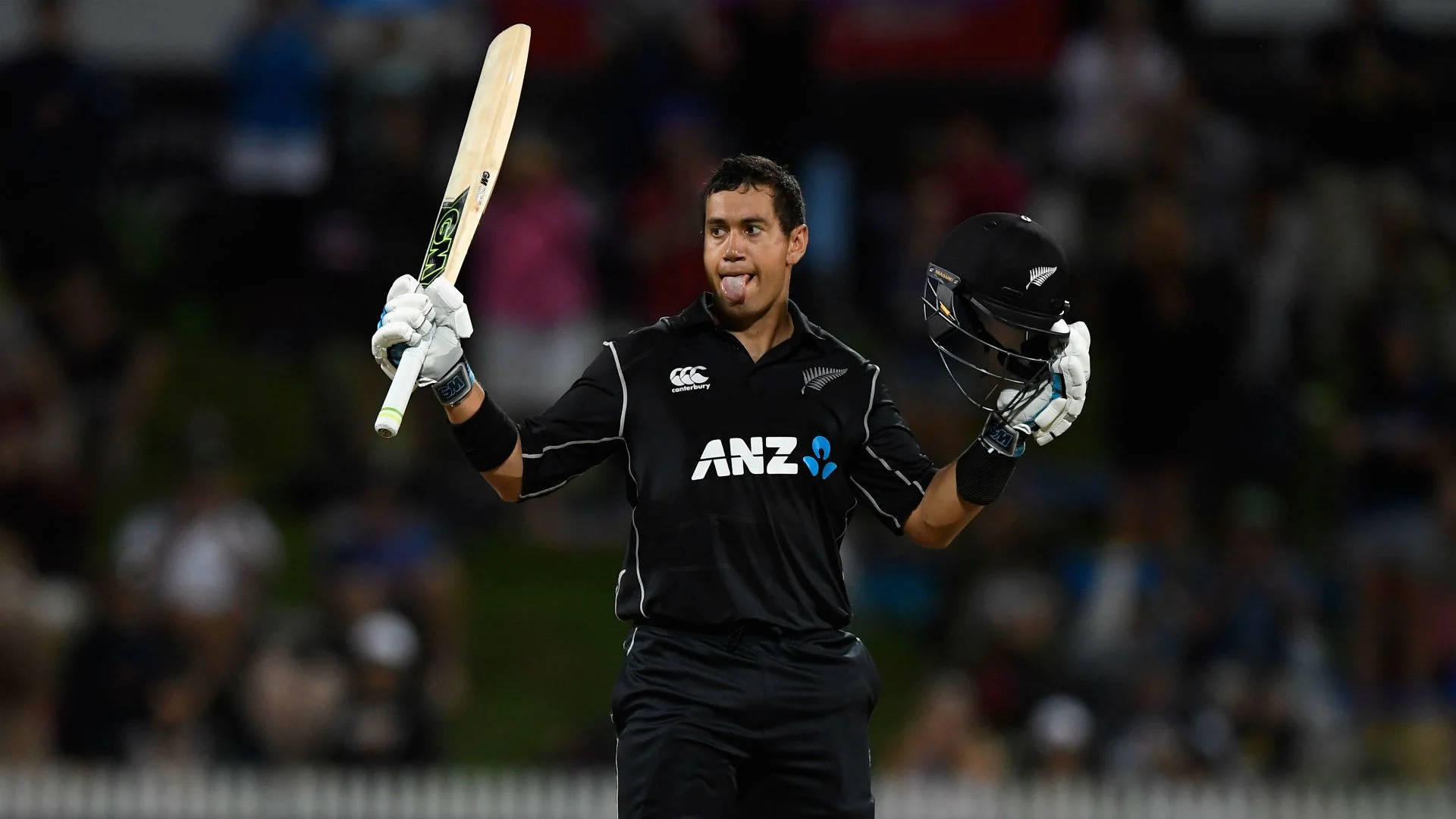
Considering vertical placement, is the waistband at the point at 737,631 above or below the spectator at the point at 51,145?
below

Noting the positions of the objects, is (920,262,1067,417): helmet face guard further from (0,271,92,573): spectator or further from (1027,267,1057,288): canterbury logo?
(0,271,92,573): spectator

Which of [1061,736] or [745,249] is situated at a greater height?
[745,249]

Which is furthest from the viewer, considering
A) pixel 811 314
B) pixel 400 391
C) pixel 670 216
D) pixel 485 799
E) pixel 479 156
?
pixel 670 216

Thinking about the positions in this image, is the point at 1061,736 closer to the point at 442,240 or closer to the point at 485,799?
the point at 485,799

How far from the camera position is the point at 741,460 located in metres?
5.95

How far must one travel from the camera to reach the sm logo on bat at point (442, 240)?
6.22 m

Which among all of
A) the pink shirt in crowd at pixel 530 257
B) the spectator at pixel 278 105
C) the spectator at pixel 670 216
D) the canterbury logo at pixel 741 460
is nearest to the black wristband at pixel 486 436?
the canterbury logo at pixel 741 460

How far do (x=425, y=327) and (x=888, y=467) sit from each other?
1.34 m

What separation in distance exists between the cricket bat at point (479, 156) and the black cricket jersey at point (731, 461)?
21.0 inches

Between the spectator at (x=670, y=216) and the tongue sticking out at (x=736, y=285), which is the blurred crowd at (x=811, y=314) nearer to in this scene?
the spectator at (x=670, y=216)

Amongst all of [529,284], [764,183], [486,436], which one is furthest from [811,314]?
[486,436]

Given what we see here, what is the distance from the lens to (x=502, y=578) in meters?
14.8

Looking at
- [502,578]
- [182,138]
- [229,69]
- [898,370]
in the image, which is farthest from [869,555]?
[182,138]

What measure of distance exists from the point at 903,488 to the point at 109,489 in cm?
976
